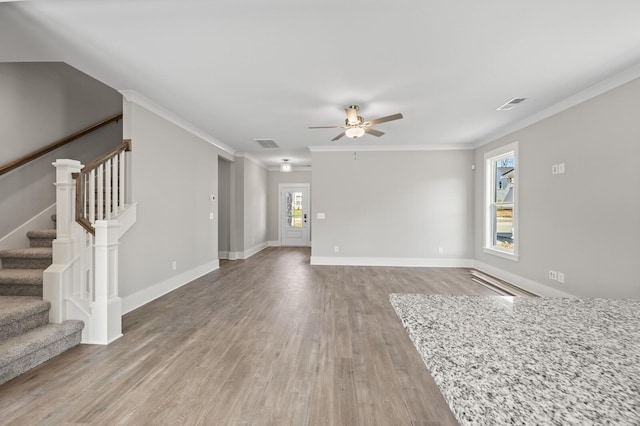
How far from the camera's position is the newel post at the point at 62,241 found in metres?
2.58

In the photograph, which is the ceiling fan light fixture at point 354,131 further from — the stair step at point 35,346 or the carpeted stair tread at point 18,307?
the carpeted stair tread at point 18,307

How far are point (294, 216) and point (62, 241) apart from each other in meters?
7.17

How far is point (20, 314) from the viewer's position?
2.33 meters

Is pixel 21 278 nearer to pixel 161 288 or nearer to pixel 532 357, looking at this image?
pixel 161 288

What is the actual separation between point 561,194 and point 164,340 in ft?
16.5

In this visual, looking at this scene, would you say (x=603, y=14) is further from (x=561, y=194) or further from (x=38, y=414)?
(x=38, y=414)

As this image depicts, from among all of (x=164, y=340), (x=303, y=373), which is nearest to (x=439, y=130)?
(x=303, y=373)

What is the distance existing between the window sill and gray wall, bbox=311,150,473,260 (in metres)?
0.61

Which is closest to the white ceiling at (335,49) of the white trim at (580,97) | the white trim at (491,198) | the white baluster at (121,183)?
the white trim at (580,97)

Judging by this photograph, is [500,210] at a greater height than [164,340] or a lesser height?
greater

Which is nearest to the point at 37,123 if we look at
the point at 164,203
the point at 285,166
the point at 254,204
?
the point at 164,203

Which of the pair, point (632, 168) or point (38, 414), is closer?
point (38, 414)

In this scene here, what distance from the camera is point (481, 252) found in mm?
5801

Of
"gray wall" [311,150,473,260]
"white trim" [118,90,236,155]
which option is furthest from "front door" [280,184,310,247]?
"white trim" [118,90,236,155]
